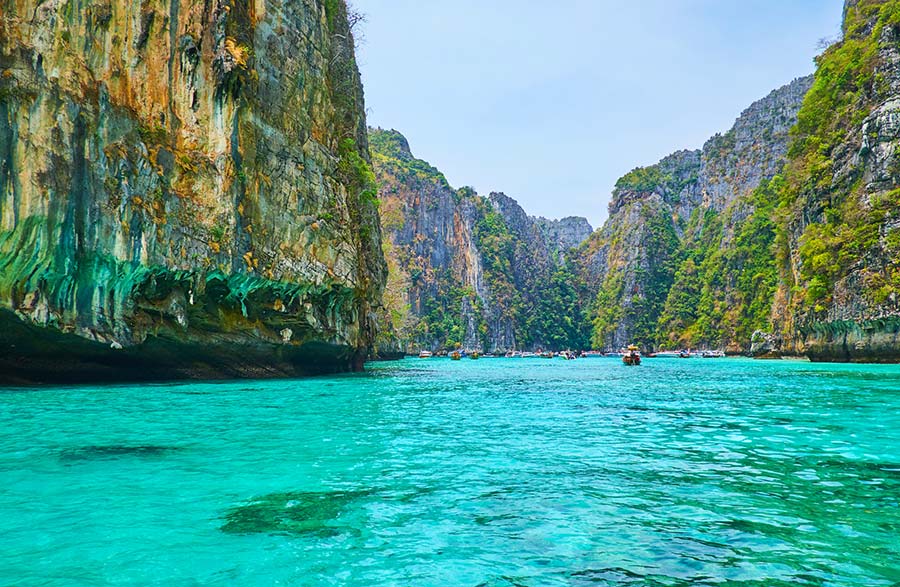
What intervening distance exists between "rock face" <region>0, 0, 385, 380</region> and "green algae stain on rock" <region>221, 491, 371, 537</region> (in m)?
17.9

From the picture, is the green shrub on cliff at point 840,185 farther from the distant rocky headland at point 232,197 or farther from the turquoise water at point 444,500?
the turquoise water at point 444,500

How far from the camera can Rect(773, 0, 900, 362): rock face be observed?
40.6 m

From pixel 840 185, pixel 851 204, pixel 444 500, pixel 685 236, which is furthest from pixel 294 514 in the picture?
pixel 685 236

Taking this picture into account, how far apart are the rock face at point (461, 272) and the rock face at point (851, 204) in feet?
262

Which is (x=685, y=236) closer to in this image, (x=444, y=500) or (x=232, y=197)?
(x=232, y=197)

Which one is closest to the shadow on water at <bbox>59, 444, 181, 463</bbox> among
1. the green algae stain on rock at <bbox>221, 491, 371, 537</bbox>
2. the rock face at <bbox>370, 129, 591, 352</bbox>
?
the green algae stain on rock at <bbox>221, 491, 371, 537</bbox>

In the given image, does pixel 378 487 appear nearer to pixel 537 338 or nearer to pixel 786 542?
pixel 786 542

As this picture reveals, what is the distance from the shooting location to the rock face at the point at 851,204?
4056 cm

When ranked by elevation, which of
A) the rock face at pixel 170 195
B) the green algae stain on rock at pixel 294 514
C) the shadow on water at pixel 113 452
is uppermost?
the rock face at pixel 170 195

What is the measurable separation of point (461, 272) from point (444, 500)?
153 m

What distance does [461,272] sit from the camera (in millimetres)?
160125

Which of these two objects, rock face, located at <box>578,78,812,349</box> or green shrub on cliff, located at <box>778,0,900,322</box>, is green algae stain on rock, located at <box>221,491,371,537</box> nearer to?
green shrub on cliff, located at <box>778,0,900,322</box>

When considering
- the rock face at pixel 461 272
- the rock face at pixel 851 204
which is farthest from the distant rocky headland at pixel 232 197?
the rock face at pixel 461 272

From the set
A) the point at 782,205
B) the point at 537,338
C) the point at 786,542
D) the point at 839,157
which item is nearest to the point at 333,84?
the point at 786,542
